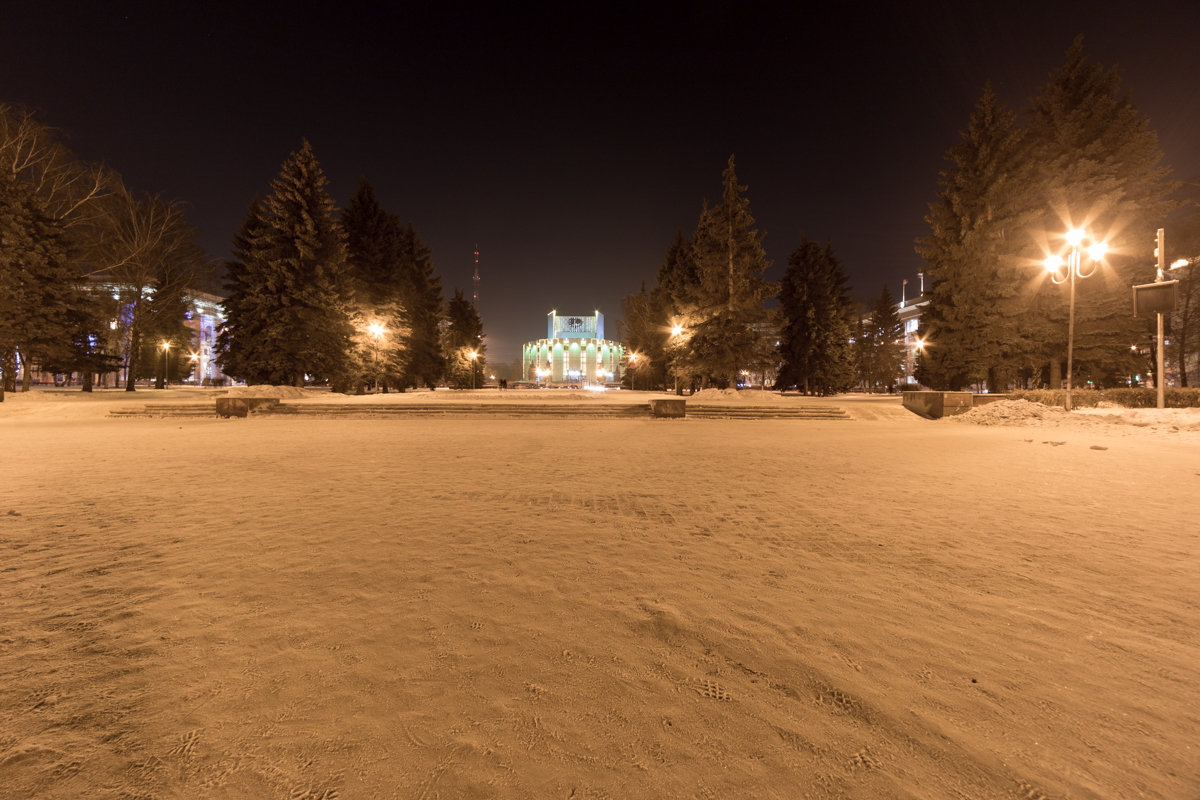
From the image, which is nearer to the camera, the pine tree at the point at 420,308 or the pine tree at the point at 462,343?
the pine tree at the point at 420,308

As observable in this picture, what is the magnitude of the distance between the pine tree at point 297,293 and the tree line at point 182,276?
0.06m

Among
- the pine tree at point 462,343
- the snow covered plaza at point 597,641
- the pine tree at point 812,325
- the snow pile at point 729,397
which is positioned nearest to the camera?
the snow covered plaza at point 597,641

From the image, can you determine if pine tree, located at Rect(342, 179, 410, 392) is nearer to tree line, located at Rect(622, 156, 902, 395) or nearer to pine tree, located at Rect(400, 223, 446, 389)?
pine tree, located at Rect(400, 223, 446, 389)

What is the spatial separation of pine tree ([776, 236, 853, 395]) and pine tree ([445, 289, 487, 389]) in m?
30.8

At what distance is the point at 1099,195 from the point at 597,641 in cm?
3311

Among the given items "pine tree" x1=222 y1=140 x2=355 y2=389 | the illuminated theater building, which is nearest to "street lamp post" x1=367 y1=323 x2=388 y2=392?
"pine tree" x1=222 y1=140 x2=355 y2=389

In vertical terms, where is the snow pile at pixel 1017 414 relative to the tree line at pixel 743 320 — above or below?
below

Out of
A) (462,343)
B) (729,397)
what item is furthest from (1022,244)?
(462,343)

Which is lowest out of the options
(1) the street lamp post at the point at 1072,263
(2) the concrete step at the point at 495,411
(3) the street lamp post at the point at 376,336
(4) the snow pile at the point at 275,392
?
(2) the concrete step at the point at 495,411

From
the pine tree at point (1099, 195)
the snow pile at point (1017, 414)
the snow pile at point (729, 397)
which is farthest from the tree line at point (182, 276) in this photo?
the pine tree at point (1099, 195)

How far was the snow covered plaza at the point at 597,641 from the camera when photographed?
72.1 inches

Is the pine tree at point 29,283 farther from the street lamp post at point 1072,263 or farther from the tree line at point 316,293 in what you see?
the street lamp post at point 1072,263

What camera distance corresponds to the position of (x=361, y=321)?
96.9ft

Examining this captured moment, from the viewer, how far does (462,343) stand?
172 feet
